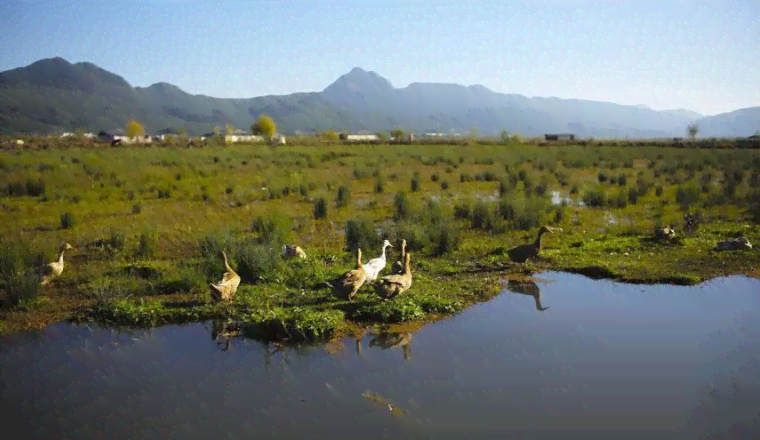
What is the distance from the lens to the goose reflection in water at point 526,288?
461 inches

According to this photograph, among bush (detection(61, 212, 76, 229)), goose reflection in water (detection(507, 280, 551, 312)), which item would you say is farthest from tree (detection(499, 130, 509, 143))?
goose reflection in water (detection(507, 280, 551, 312))

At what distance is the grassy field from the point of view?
10547 millimetres

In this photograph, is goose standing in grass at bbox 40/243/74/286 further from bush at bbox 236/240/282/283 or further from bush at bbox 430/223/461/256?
bush at bbox 430/223/461/256

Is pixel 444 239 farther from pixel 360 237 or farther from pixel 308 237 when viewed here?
pixel 308 237

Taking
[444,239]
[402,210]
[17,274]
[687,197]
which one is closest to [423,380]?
[444,239]

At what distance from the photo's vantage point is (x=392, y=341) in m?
9.36

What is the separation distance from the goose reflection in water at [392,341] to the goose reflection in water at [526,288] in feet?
10.3

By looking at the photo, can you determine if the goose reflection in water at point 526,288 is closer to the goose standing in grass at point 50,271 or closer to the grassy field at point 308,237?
the grassy field at point 308,237

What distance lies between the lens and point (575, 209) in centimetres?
2159

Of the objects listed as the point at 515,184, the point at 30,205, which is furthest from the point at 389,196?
the point at 30,205

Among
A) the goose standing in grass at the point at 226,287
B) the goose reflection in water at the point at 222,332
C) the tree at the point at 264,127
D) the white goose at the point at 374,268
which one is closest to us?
the goose reflection in water at the point at 222,332

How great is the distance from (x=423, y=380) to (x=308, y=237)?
29.3 ft

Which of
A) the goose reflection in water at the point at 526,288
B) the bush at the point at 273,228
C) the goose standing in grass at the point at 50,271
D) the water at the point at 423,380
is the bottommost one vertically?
the water at the point at 423,380

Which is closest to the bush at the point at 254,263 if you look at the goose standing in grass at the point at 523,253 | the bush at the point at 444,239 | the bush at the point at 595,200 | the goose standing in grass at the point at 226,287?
the goose standing in grass at the point at 226,287
